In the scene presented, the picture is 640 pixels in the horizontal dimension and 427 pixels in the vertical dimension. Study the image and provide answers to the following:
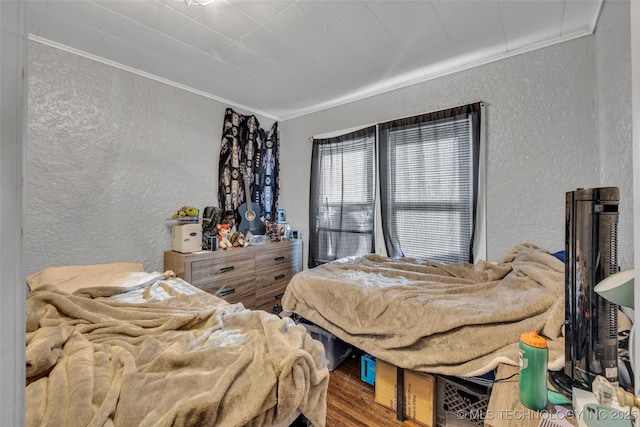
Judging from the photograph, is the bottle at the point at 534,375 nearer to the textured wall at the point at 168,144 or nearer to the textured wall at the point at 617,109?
the textured wall at the point at 617,109

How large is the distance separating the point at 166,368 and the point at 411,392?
1.31m

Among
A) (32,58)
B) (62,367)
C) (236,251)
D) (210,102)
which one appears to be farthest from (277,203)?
(62,367)

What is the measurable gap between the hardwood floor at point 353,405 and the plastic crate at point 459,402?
19 centimetres

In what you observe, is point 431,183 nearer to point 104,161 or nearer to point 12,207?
point 12,207

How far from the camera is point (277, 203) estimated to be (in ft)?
12.6

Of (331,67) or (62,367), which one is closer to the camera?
(62,367)

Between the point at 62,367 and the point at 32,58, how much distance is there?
2332 mm

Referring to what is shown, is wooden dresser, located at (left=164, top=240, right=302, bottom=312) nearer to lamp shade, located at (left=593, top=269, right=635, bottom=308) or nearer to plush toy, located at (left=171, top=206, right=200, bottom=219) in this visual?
plush toy, located at (left=171, top=206, right=200, bottom=219)

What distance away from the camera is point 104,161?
231cm

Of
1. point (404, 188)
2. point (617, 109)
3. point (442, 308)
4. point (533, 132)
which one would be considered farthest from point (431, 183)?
point (442, 308)

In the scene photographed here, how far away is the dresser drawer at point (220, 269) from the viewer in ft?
8.28

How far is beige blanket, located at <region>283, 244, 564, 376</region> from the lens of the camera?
1.26 metres

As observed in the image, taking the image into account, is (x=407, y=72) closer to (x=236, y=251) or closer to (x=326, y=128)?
(x=326, y=128)

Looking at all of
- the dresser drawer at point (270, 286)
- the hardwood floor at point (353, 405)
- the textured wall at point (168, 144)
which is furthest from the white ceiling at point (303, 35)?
the hardwood floor at point (353, 405)
